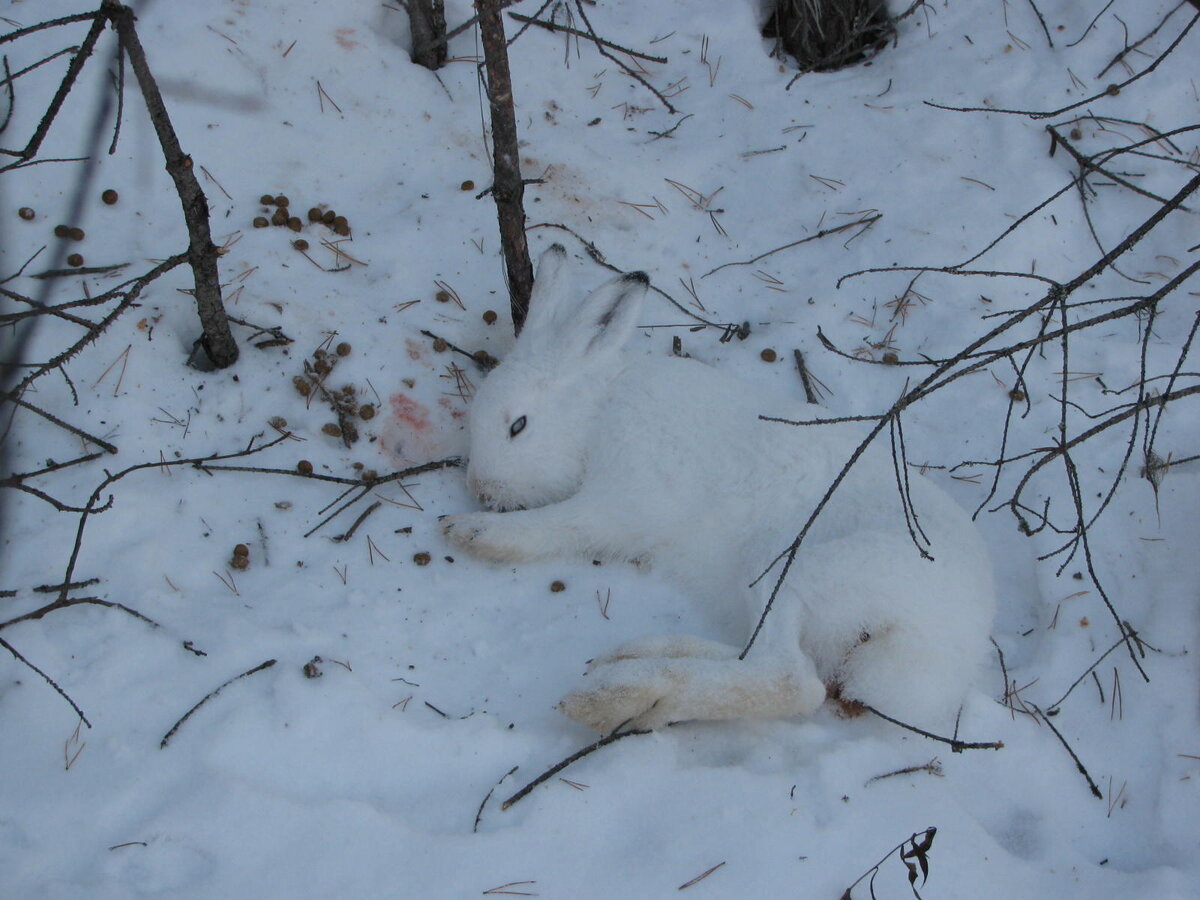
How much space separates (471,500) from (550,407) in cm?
50

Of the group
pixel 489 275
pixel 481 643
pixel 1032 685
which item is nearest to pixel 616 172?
pixel 489 275

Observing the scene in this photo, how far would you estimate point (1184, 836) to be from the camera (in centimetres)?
300

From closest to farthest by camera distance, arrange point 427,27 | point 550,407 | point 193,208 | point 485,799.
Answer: point 485,799 → point 193,208 → point 550,407 → point 427,27

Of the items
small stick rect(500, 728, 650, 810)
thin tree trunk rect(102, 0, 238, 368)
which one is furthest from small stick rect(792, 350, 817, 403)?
thin tree trunk rect(102, 0, 238, 368)

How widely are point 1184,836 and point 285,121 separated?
4649mm

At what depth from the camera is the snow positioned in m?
2.78

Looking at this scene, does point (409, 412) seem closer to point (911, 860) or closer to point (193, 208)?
point (193, 208)

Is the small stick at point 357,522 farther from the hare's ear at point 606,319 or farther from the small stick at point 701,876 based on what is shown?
the small stick at point 701,876

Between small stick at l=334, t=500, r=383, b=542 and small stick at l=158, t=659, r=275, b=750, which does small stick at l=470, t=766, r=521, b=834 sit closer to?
Answer: small stick at l=158, t=659, r=275, b=750

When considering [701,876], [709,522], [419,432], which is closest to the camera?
[701,876]

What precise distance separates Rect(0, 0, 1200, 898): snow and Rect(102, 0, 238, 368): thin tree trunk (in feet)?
0.53

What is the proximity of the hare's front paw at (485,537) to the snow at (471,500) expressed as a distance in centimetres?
7

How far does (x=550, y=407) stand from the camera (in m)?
3.84

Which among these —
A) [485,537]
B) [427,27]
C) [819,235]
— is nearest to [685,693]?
[485,537]
